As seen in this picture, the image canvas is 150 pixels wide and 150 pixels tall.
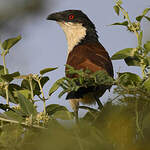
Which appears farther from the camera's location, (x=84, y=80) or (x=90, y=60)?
(x=90, y=60)

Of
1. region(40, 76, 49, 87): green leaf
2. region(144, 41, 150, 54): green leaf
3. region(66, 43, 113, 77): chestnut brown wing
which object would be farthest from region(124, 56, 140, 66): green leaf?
region(66, 43, 113, 77): chestnut brown wing

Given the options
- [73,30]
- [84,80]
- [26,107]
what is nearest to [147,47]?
[84,80]

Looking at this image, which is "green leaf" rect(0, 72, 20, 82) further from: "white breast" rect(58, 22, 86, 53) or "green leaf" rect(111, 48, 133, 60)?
"white breast" rect(58, 22, 86, 53)

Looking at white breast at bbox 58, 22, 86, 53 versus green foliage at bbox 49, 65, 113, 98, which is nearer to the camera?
green foliage at bbox 49, 65, 113, 98

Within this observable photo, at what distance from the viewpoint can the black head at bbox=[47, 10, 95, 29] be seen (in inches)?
185

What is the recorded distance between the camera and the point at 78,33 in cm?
479

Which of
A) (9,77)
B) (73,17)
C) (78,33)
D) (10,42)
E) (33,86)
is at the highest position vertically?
(10,42)

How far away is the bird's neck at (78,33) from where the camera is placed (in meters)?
4.62

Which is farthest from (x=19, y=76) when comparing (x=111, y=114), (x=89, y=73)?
(x=111, y=114)

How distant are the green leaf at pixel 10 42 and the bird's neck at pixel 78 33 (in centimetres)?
302

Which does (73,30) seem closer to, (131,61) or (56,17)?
(56,17)

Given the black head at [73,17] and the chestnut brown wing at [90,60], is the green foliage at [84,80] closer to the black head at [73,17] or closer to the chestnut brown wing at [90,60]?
the chestnut brown wing at [90,60]

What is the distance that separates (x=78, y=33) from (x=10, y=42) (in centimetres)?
334

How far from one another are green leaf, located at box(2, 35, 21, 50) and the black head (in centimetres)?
309
